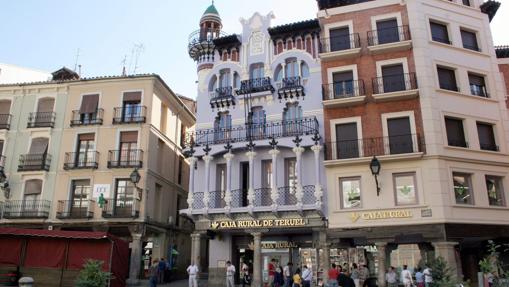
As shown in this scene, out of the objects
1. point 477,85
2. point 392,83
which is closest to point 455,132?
point 477,85

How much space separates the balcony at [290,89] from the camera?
25.5m

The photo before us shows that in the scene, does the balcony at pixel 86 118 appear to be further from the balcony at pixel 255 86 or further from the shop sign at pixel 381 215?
the shop sign at pixel 381 215

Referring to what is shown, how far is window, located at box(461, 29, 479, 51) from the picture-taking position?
25.3 metres

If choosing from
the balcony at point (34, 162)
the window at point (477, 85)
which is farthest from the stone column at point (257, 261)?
the balcony at point (34, 162)

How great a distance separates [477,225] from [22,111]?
95.5 feet

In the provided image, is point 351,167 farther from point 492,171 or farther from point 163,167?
point 163,167

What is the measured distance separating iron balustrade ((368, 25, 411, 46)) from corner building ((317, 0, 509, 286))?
0.06 metres

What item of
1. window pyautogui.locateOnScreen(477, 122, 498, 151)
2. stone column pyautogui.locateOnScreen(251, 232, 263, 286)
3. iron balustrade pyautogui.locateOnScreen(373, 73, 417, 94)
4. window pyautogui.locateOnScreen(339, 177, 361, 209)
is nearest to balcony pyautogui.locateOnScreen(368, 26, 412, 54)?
iron balustrade pyautogui.locateOnScreen(373, 73, 417, 94)

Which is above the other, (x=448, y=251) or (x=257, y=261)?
(x=448, y=251)

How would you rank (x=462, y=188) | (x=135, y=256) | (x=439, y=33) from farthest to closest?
(x=135, y=256)
(x=439, y=33)
(x=462, y=188)

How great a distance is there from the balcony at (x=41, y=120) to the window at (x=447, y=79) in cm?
2441

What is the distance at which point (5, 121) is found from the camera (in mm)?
31234

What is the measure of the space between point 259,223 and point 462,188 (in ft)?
33.7

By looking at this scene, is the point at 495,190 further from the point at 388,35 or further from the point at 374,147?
the point at 388,35
